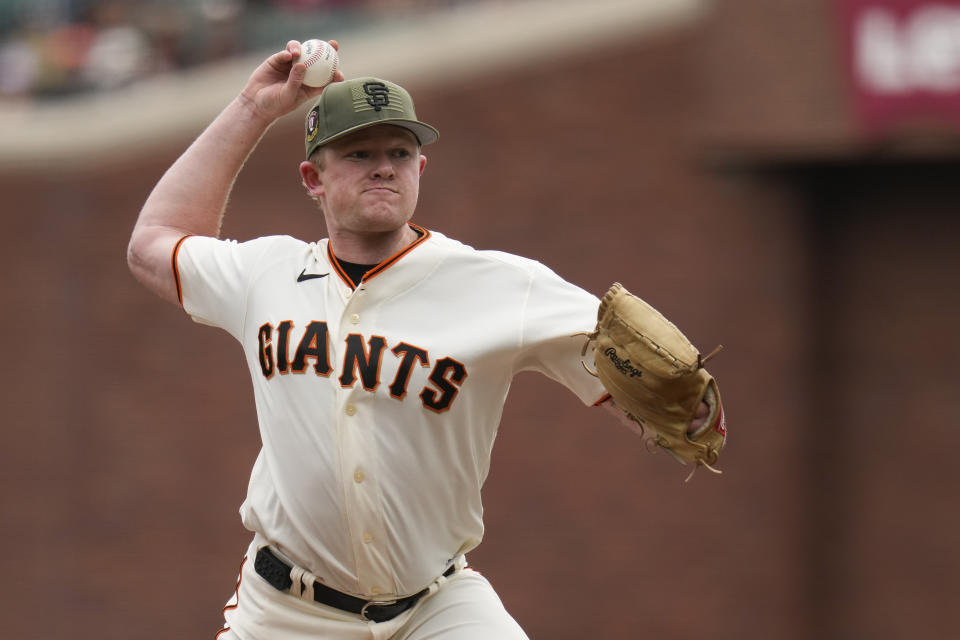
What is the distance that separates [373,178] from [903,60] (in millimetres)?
6863

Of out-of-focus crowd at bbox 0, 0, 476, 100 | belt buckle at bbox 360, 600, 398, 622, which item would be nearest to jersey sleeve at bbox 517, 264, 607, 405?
belt buckle at bbox 360, 600, 398, 622

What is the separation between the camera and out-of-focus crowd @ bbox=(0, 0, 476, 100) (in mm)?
11781

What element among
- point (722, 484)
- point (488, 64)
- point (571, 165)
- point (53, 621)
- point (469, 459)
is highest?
point (488, 64)

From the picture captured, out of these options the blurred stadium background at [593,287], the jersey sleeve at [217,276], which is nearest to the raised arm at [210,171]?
the jersey sleeve at [217,276]

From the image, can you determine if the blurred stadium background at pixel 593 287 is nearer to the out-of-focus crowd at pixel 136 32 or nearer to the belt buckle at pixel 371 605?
the out-of-focus crowd at pixel 136 32

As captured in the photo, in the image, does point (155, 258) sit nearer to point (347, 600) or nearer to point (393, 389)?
point (393, 389)

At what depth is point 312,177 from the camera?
13.8 feet

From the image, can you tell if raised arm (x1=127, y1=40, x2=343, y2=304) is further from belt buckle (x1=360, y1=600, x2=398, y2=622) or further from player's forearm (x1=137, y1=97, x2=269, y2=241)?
belt buckle (x1=360, y1=600, x2=398, y2=622)

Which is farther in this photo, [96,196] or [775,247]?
[96,196]

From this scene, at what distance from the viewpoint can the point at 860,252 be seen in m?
10.7

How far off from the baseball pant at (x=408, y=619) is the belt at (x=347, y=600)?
0.05 feet

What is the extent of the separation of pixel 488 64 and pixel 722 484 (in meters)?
3.58

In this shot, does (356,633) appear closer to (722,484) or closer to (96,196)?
(722,484)

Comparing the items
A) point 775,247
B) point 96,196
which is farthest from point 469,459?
point 96,196
